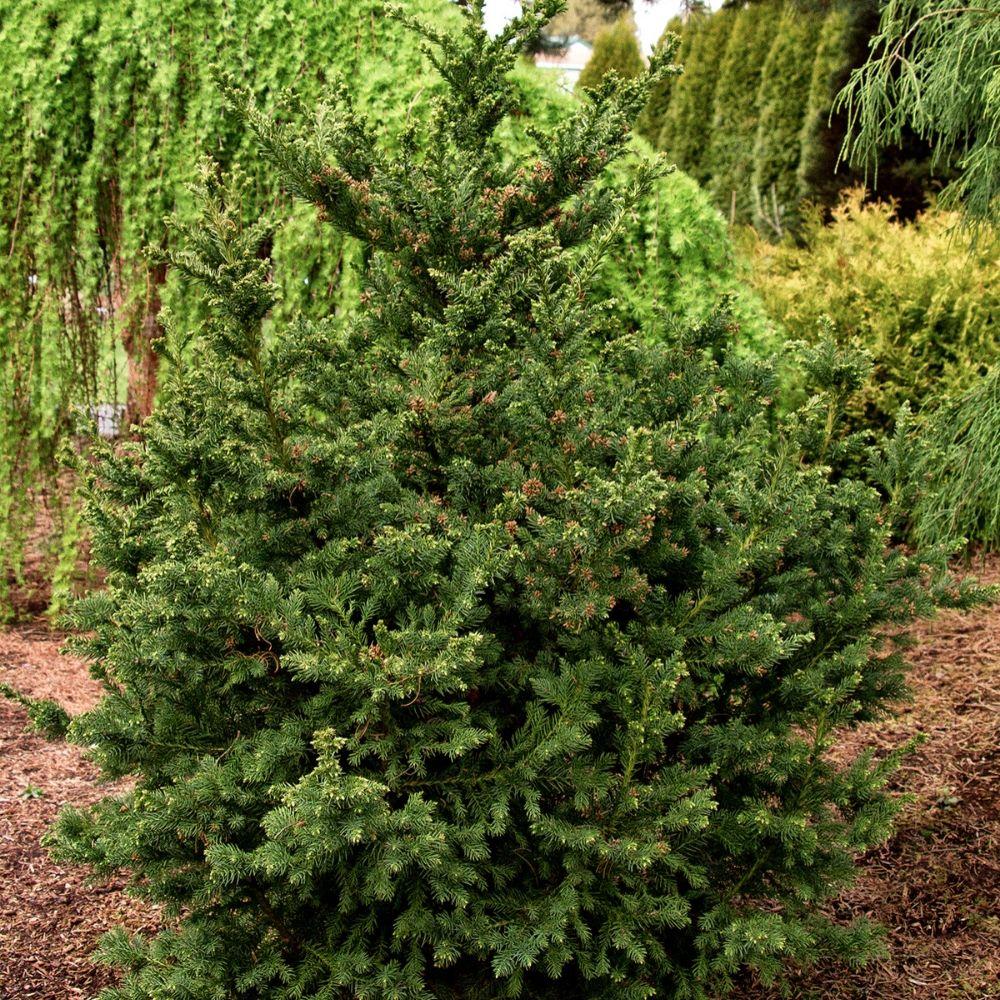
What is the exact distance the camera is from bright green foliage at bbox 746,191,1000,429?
18.2 feet

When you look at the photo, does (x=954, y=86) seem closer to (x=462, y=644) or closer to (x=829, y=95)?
(x=462, y=644)

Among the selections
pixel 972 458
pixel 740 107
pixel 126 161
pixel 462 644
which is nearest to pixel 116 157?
pixel 126 161

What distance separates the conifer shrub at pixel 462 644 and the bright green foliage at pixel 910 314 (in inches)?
145

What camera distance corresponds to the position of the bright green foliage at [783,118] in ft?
36.4

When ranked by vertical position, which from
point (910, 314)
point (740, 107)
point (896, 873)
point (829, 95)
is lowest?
point (896, 873)

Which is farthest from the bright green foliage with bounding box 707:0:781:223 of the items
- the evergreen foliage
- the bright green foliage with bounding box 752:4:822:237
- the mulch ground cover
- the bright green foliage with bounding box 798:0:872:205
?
the mulch ground cover

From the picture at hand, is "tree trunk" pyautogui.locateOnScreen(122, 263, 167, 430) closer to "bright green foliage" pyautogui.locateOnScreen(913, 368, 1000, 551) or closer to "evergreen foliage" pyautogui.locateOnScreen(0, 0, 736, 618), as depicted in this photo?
"evergreen foliage" pyautogui.locateOnScreen(0, 0, 736, 618)

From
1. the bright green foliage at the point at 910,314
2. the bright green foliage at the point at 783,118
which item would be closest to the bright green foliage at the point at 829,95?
the bright green foliage at the point at 783,118

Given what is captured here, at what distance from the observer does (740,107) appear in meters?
12.4

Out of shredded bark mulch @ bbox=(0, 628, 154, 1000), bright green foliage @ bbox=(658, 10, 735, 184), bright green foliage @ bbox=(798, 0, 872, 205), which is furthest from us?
bright green foliage @ bbox=(658, 10, 735, 184)

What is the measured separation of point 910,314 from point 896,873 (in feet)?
12.2

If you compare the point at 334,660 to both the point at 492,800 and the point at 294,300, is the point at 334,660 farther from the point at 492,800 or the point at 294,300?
the point at 294,300

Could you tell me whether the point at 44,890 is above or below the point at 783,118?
below

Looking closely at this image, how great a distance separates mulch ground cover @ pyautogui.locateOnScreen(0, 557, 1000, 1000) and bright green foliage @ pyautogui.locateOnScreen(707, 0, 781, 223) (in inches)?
362
